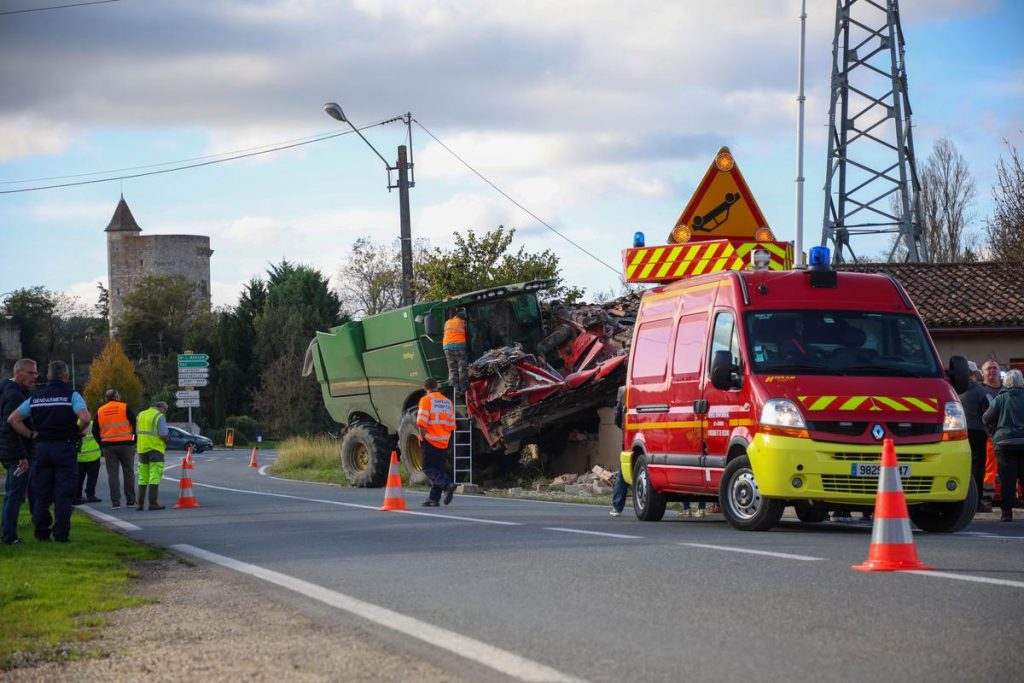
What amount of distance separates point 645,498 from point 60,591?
6.68 meters

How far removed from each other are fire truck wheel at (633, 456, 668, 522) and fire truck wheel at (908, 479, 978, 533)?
279 cm

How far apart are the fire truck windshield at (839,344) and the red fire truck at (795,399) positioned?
1 centimetres

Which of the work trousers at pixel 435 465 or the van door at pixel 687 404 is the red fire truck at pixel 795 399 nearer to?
the van door at pixel 687 404

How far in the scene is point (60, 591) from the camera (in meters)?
9.36

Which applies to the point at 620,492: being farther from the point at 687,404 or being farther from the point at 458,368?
the point at 458,368

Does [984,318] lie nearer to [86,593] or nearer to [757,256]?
[757,256]

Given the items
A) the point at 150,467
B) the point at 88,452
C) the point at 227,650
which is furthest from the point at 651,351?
the point at 88,452

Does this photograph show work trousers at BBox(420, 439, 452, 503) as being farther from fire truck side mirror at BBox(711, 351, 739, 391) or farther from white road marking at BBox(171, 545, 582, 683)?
white road marking at BBox(171, 545, 582, 683)

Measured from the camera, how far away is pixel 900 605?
7113 millimetres

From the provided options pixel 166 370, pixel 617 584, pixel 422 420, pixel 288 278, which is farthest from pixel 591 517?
pixel 166 370

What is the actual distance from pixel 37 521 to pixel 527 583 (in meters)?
6.81

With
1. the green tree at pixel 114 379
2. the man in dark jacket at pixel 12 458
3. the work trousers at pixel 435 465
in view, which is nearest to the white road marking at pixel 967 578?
the man in dark jacket at pixel 12 458

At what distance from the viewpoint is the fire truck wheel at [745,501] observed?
1186 centimetres

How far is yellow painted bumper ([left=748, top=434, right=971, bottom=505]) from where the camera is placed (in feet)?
37.5
